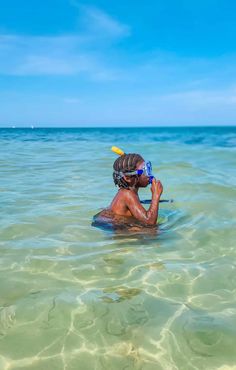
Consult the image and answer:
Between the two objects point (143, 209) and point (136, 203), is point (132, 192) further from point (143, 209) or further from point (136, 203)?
point (143, 209)

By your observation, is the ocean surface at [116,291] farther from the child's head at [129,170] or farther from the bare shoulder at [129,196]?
the child's head at [129,170]

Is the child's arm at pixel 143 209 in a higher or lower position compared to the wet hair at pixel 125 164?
lower

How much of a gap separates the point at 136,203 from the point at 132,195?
0.12 meters

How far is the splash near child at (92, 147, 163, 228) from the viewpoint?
5219 mm

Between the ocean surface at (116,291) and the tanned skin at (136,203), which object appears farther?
the tanned skin at (136,203)

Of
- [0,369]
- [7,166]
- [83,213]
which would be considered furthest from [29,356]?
[7,166]

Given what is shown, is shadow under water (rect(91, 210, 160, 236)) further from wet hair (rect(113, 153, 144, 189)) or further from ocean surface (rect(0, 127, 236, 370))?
wet hair (rect(113, 153, 144, 189))

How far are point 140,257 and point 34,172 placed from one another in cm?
827

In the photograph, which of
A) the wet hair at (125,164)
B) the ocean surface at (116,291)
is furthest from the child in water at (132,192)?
the ocean surface at (116,291)

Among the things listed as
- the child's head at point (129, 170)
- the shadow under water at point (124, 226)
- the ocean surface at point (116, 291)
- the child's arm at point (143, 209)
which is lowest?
the ocean surface at point (116, 291)

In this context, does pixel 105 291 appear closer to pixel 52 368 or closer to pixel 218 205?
pixel 52 368

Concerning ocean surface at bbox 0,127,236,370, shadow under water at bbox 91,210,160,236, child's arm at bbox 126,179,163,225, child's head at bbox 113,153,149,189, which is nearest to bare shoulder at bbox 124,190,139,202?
child's arm at bbox 126,179,163,225

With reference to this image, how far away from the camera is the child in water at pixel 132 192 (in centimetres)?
521

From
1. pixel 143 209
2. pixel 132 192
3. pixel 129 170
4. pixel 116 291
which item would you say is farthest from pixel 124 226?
pixel 116 291
